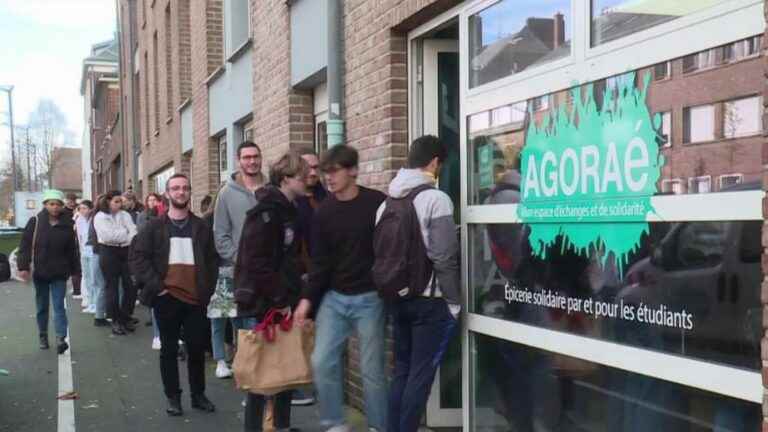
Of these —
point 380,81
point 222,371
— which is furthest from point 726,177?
point 222,371

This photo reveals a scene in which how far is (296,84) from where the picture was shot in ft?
25.4

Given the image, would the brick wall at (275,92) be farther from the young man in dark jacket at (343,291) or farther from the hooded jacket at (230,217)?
the young man in dark jacket at (343,291)

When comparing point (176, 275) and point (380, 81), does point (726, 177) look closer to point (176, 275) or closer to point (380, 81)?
point (380, 81)

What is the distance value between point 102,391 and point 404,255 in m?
3.85

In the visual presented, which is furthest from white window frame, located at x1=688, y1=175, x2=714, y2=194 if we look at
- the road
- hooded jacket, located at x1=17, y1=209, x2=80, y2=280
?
hooded jacket, located at x1=17, y1=209, x2=80, y2=280

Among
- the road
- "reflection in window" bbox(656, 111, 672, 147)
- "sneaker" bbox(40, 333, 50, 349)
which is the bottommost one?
the road

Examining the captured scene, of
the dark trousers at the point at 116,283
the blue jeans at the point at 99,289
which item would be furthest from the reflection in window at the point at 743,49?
the blue jeans at the point at 99,289

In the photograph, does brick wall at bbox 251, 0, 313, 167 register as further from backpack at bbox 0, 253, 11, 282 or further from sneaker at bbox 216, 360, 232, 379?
backpack at bbox 0, 253, 11, 282

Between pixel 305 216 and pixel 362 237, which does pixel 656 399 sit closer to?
pixel 362 237

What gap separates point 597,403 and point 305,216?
2.22 metres

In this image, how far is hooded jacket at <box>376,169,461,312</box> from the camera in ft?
14.7

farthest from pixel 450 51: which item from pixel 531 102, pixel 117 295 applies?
pixel 117 295

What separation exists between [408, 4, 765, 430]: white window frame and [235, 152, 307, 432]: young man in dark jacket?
1.04m

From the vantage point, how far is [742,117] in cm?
299
